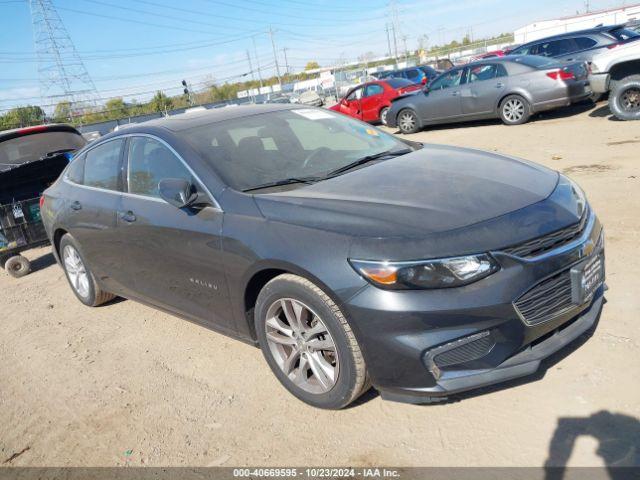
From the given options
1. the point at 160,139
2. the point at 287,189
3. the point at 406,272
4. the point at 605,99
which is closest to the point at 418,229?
the point at 406,272

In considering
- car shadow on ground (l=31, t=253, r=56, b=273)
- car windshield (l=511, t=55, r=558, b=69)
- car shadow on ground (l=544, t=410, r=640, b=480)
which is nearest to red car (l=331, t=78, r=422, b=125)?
car windshield (l=511, t=55, r=558, b=69)

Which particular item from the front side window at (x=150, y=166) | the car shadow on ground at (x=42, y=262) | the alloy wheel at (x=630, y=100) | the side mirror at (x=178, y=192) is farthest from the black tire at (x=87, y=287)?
the alloy wheel at (x=630, y=100)

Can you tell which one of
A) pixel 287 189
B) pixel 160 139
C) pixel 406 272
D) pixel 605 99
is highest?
pixel 160 139

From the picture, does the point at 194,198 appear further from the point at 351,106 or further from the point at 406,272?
the point at 351,106

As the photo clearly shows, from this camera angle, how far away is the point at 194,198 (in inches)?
135

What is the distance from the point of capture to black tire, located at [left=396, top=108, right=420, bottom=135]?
14404 mm

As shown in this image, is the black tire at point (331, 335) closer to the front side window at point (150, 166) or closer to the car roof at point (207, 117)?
the front side window at point (150, 166)

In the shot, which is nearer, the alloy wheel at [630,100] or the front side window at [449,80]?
the alloy wheel at [630,100]

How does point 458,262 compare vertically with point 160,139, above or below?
below

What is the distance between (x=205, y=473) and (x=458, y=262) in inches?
65.4

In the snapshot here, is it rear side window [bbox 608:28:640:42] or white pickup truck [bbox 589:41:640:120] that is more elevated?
rear side window [bbox 608:28:640:42]

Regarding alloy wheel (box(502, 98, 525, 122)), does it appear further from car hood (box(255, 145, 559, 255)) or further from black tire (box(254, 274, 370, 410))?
black tire (box(254, 274, 370, 410))

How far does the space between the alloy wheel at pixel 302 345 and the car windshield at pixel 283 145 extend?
857 millimetres

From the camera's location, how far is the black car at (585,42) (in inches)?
509
